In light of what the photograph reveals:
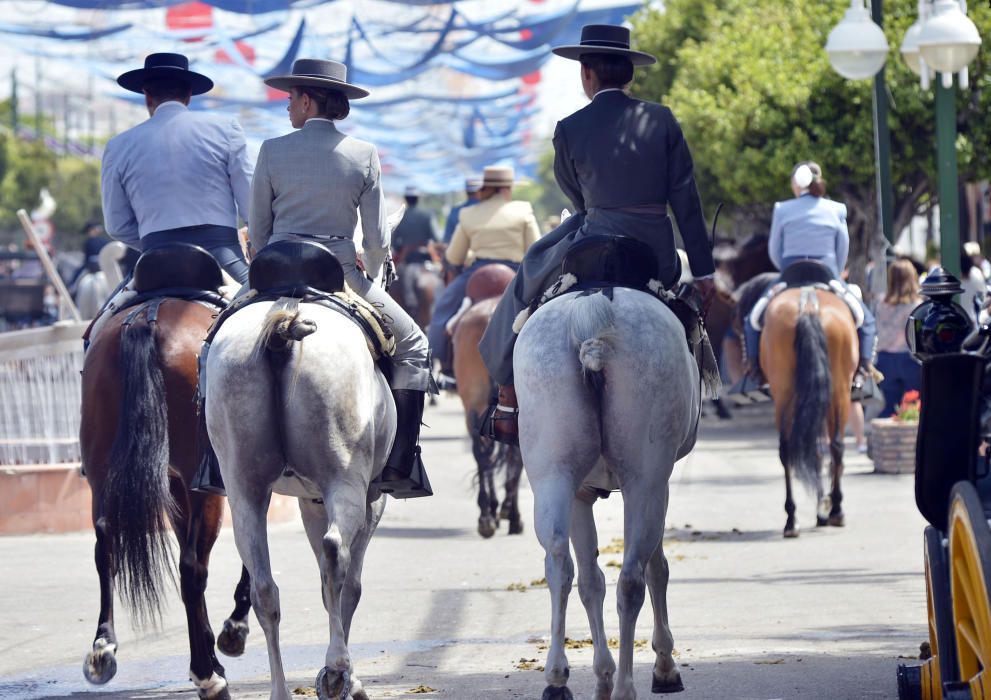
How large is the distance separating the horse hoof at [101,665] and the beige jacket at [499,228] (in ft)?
22.0

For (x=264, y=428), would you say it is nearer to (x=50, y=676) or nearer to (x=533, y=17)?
(x=50, y=676)

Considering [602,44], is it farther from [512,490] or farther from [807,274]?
[807,274]

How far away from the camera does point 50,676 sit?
7.68 m

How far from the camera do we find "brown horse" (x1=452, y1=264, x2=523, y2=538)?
41.5 ft

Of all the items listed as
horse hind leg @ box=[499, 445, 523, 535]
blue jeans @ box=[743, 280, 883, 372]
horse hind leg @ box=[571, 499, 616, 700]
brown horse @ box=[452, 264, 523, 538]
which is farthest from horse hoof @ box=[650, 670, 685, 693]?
blue jeans @ box=[743, 280, 883, 372]

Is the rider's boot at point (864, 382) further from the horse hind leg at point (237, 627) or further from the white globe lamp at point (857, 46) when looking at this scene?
the horse hind leg at point (237, 627)

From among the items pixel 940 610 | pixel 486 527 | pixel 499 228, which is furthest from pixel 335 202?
pixel 499 228

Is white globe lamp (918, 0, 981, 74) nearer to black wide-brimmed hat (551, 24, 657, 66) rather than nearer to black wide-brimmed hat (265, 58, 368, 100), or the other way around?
black wide-brimmed hat (551, 24, 657, 66)

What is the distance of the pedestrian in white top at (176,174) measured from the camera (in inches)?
324

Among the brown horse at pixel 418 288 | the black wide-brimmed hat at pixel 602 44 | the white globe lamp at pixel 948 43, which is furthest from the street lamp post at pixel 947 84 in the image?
the brown horse at pixel 418 288

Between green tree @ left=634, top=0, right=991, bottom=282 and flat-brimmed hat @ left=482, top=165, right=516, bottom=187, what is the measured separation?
1121 centimetres

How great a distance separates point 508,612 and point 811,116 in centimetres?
1680

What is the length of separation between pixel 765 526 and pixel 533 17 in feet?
29.5

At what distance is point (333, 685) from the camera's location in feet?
21.0
